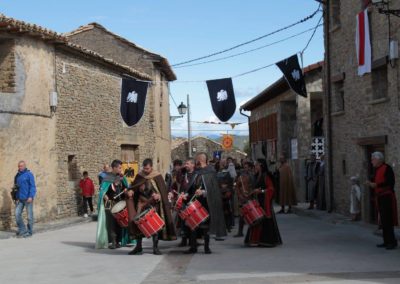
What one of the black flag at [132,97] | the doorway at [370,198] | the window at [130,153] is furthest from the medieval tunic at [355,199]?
the window at [130,153]

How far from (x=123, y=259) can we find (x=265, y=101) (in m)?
25.0

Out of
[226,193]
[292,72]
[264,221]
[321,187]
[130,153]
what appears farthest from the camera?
[130,153]

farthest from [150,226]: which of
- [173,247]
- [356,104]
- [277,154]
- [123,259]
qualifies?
[277,154]

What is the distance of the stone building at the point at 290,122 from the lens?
25.5 m

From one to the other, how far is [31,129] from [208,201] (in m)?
8.76

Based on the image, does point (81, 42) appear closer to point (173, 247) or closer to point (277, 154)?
point (277, 154)

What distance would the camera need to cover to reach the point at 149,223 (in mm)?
10938

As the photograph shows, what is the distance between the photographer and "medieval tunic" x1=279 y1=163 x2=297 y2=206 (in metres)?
21.5

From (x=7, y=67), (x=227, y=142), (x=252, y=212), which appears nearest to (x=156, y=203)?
(x=252, y=212)

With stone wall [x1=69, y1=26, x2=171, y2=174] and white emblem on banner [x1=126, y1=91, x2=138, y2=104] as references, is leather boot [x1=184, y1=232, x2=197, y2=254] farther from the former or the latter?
stone wall [x1=69, y1=26, x2=171, y2=174]

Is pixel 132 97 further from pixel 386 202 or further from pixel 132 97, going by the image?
pixel 386 202

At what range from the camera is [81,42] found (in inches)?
1249

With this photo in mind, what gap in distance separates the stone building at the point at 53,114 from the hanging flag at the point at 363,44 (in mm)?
8645

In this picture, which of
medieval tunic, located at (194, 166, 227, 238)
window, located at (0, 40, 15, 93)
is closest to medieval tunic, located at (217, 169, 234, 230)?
medieval tunic, located at (194, 166, 227, 238)
